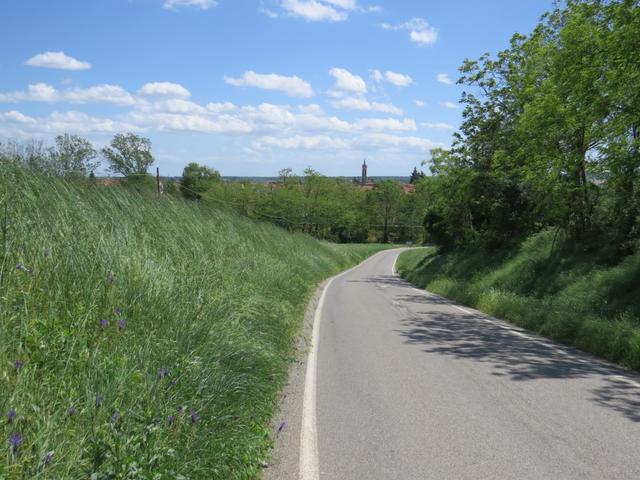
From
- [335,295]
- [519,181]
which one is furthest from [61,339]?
[519,181]

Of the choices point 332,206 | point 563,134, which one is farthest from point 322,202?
point 563,134

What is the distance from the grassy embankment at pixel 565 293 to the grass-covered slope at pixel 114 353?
575cm

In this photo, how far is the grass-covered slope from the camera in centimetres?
342

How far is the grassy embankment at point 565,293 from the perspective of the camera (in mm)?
10427

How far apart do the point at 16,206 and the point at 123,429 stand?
126 inches

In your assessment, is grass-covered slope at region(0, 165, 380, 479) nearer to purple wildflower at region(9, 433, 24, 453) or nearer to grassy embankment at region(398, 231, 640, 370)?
purple wildflower at region(9, 433, 24, 453)

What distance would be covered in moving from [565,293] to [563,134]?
5555mm

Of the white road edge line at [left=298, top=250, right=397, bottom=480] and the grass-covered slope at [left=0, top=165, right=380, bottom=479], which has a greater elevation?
the grass-covered slope at [left=0, top=165, right=380, bottom=479]

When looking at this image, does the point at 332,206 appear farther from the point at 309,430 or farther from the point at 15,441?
the point at 15,441

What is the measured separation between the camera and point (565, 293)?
15.5 meters

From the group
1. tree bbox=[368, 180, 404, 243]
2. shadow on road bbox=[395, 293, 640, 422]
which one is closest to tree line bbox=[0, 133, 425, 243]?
tree bbox=[368, 180, 404, 243]

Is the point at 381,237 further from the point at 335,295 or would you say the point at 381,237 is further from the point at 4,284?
the point at 4,284

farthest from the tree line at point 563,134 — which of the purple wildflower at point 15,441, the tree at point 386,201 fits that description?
the tree at point 386,201

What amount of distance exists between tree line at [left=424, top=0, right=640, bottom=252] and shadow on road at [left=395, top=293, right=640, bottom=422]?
507 centimetres
